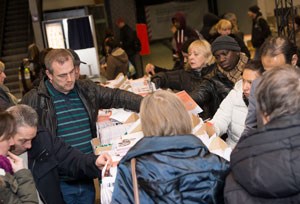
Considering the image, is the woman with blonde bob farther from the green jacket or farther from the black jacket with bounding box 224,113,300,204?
the green jacket

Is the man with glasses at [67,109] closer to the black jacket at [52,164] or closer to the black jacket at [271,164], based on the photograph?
the black jacket at [52,164]

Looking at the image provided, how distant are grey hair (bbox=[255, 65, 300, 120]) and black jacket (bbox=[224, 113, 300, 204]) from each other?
37 mm

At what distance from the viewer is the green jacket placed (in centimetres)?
225

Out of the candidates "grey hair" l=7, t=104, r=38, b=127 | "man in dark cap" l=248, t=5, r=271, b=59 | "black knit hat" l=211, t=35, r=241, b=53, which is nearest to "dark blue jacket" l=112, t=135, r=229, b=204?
"grey hair" l=7, t=104, r=38, b=127

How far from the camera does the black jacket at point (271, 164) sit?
178 cm

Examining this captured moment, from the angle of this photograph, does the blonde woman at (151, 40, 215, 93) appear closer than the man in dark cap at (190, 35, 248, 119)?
No

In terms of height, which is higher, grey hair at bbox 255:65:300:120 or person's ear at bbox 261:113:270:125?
grey hair at bbox 255:65:300:120

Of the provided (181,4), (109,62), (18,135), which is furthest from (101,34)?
(18,135)

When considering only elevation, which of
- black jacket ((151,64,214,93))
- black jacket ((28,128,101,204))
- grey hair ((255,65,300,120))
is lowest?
black jacket ((28,128,101,204))

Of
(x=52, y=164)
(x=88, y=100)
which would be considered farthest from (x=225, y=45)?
(x=52, y=164)

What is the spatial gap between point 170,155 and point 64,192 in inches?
68.2

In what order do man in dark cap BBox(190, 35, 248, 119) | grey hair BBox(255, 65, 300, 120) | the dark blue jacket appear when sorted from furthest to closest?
man in dark cap BBox(190, 35, 248, 119)
the dark blue jacket
grey hair BBox(255, 65, 300, 120)

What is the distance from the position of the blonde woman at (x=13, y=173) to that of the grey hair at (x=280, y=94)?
1.34m

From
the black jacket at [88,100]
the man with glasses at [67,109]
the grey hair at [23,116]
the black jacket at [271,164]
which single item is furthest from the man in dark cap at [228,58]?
the black jacket at [271,164]
